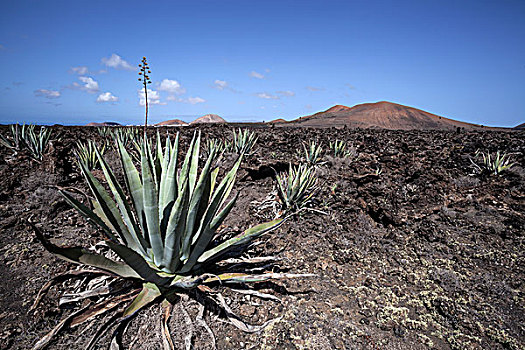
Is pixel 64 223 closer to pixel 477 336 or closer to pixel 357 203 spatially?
pixel 357 203

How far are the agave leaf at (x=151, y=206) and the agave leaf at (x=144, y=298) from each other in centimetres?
17

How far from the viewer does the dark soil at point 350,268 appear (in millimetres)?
1667

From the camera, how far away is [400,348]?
163 centimetres

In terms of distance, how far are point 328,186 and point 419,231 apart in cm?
144

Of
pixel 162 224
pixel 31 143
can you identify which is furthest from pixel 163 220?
pixel 31 143

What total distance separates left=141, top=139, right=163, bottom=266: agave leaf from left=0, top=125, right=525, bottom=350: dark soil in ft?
1.53

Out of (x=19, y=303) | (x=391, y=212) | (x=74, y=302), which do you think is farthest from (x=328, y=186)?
(x=19, y=303)

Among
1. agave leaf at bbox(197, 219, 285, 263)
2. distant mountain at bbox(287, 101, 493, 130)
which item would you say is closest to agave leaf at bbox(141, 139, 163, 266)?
agave leaf at bbox(197, 219, 285, 263)

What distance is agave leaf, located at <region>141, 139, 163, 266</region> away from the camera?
1.50 meters

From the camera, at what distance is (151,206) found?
5.10ft

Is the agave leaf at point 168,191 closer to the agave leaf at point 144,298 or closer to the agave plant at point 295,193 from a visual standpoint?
the agave leaf at point 144,298

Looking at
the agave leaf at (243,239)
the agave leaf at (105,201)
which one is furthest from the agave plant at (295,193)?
the agave leaf at (105,201)

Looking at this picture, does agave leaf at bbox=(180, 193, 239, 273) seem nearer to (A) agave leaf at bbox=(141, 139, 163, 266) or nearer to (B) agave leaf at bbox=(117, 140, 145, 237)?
(A) agave leaf at bbox=(141, 139, 163, 266)

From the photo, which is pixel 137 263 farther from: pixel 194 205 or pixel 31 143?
pixel 31 143
